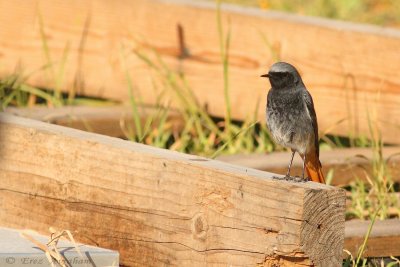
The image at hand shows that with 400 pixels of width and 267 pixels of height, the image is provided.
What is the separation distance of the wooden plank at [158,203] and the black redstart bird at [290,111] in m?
0.58

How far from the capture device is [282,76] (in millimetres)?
3934

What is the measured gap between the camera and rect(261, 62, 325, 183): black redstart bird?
12.7ft

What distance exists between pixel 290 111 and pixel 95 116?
166 cm

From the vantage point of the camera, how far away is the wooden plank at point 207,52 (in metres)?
5.21

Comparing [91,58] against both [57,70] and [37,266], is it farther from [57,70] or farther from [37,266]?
[37,266]

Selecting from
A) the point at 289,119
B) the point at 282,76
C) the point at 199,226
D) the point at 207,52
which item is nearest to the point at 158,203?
the point at 199,226

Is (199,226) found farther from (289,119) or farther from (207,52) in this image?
(207,52)

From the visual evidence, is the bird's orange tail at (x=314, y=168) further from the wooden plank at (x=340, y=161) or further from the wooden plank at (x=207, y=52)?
the wooden plank at (x=207, y=52)

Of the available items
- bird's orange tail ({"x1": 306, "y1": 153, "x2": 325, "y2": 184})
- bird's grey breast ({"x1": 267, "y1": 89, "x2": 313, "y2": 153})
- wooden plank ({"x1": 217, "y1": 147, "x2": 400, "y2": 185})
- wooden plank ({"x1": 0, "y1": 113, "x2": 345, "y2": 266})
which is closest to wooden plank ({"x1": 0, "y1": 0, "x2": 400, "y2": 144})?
wooden plank ({"x1": 217, "y1": 147, "x2": 400, "y2": 185})

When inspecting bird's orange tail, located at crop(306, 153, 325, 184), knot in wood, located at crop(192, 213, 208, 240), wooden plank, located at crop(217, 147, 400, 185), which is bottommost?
knot in wood, located at crop(192, 213, 208, 240)

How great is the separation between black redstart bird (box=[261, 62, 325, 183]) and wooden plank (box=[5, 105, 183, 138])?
1300mm

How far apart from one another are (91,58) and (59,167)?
2163 mm

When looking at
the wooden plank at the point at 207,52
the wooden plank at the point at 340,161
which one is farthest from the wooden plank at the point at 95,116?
the wooden plank at the point at 340,161

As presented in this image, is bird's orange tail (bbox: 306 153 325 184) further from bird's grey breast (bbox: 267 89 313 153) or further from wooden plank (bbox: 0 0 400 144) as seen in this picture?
wooden plank (bbox: 0 0 400 144)
